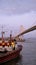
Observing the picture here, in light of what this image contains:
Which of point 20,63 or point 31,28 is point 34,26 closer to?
point 31,28

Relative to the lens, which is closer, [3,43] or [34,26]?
[3,43]

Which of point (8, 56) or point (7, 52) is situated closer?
point (8, 56)

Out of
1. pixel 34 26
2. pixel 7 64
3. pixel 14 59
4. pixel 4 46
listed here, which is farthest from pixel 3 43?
pixel 34 26

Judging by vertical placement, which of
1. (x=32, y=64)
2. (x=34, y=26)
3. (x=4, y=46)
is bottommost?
(x=32, y=64)

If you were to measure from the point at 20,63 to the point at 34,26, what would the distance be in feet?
38.8

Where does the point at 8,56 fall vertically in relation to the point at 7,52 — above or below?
below

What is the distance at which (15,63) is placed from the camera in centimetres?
2883

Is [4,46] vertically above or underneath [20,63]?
above

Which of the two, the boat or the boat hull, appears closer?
the boat hull

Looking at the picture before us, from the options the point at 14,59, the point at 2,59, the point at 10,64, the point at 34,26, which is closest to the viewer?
the point at 2,59

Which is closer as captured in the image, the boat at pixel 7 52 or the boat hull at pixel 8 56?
the boat hull at pixel 8 56

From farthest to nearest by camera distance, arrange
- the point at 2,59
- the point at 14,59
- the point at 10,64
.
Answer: the point at 14,59
the point at 10,64
the point at 2,59

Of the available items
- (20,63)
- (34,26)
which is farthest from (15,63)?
(34,26)

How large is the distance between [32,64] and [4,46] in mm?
4536
